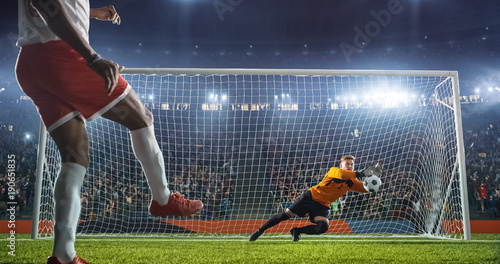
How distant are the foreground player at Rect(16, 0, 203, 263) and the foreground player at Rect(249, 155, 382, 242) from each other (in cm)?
371

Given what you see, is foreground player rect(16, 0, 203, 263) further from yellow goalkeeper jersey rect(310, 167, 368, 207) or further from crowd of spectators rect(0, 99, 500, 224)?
crowd of spectators rect(0, 99, 500, 224)

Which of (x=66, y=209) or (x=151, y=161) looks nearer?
(x=66, y=209)

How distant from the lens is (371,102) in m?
17.2

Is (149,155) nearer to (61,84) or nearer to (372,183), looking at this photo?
(61,84)

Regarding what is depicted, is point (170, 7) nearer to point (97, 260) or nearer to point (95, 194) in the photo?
point (95, 194)

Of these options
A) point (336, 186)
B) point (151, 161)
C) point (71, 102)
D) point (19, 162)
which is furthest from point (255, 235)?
point (19, 162)

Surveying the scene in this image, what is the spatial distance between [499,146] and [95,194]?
15.9 metres

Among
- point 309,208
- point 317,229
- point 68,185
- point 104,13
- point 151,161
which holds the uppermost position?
point 104,13

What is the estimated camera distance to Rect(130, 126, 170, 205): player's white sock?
1.90 metres

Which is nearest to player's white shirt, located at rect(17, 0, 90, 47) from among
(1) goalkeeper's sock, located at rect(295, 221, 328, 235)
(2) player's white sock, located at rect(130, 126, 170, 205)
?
(2) player's white sock, located at rect(130, 126, 170, 205)

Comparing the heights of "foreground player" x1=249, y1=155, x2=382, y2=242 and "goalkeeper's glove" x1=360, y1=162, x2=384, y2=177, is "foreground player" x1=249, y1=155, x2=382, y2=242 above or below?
below

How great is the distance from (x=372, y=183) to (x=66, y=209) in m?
4.11

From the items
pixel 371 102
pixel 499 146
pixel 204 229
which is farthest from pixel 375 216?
pixel 499 146

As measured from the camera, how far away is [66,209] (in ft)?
5.87
